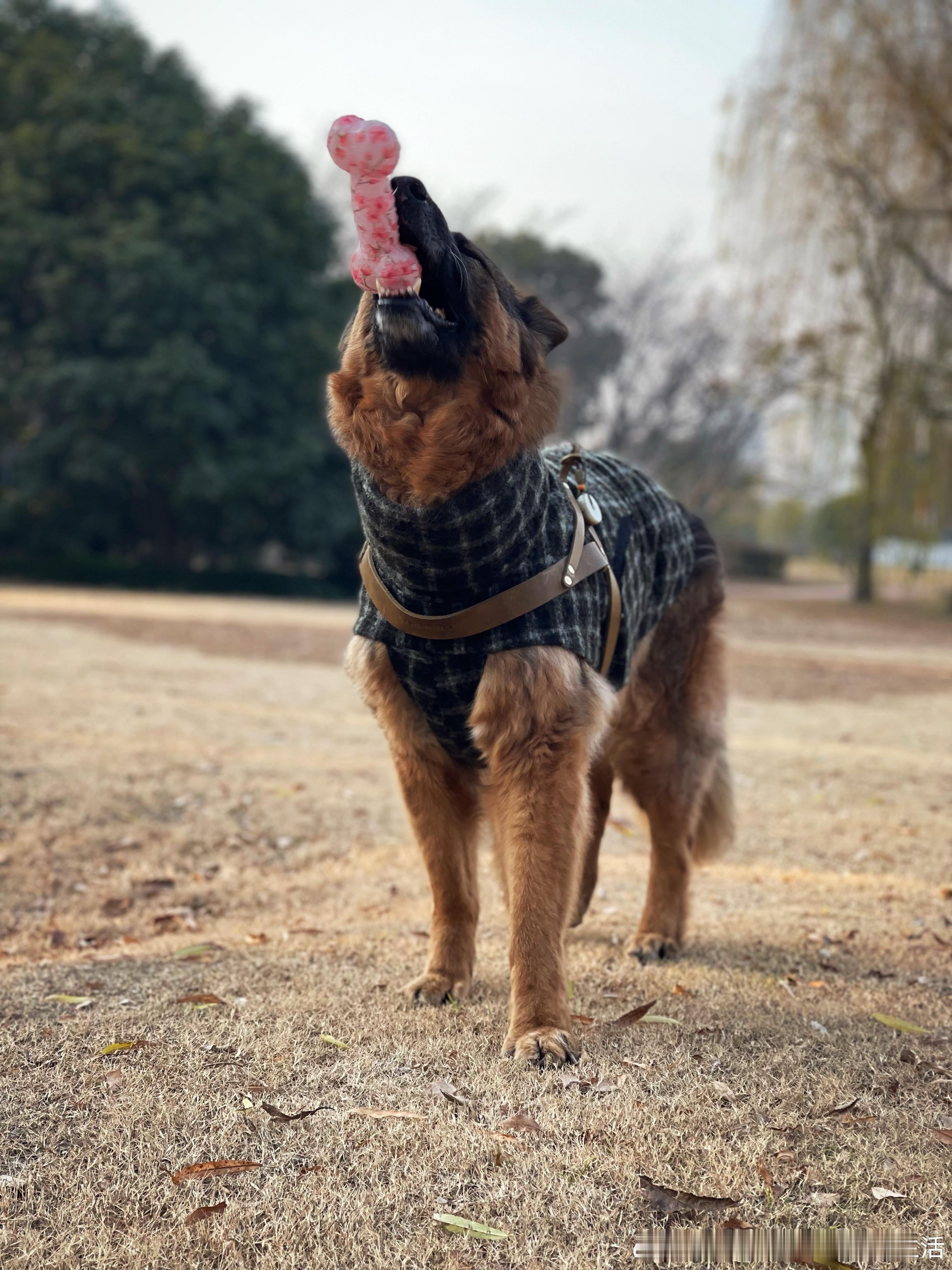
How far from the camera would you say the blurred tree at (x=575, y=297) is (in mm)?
32625

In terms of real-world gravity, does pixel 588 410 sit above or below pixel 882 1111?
above

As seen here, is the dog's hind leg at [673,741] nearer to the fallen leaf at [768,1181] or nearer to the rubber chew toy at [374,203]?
the fallen leaf at [768,1181]

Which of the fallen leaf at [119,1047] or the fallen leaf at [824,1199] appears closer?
the fallen leaf at [824,1199]

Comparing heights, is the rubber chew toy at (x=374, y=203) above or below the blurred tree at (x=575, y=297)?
below

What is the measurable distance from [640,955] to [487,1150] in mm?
1516

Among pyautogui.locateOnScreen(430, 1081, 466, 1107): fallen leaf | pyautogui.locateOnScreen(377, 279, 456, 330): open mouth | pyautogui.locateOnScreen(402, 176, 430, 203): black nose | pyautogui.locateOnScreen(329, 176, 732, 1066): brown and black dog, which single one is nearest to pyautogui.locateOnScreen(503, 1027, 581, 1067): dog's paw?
pyautogui.locateOnScreen(329, 176, 732, 1066): brown and black dog

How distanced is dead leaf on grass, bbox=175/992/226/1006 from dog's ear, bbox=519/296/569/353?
2082 mm

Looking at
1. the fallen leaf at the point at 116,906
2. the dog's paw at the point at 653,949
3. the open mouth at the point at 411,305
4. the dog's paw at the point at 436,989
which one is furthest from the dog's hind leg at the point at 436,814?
the fallen leaf at the point at 116,906

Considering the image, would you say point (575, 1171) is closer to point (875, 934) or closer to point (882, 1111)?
point (882, 1111)

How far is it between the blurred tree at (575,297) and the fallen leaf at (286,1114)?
1186 inches

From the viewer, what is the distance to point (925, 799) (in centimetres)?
638

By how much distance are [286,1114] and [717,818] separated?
2.37m

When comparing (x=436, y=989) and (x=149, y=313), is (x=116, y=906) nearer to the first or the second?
(x=436, y=989)

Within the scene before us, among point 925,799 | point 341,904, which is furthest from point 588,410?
point 341,904
